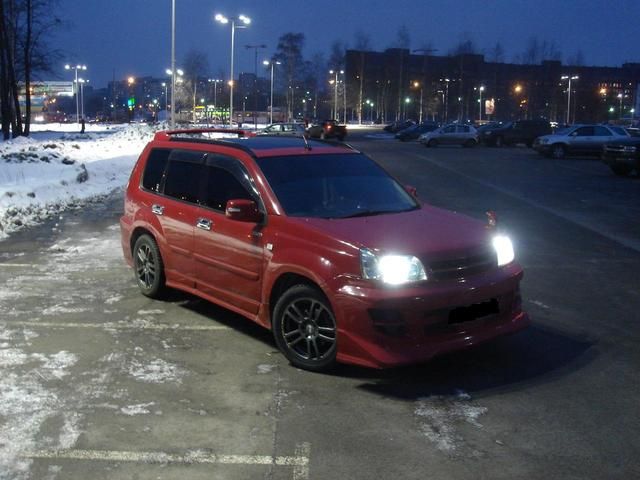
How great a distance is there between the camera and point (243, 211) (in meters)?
5.71

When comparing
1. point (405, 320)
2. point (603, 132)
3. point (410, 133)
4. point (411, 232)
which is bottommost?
point (405, 320)

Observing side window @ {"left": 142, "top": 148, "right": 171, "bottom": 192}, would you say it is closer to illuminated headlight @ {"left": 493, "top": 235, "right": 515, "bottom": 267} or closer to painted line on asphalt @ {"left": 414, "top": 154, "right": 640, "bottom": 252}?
illuminated headlight @ {"left": 493, "top": 235, "right": 515, "bottom": 267}

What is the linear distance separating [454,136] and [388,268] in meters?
41.7

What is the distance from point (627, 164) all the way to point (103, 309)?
67.2 ft

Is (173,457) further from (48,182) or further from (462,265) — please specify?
(48,182)

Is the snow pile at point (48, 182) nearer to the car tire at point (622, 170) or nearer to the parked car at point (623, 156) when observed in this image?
the parked car at point (623, 156)

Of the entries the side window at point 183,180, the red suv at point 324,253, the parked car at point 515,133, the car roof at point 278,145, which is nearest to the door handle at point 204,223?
the red suv at point 324,253

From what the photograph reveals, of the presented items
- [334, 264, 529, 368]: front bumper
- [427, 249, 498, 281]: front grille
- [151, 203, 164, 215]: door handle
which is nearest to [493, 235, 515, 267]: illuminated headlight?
[427, 249, 498, 281]: front grille

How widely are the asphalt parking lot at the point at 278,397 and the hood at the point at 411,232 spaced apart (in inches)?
38.1

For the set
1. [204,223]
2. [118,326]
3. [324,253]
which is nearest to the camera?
[324,253]

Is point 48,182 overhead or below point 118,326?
overhead

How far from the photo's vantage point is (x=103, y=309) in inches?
281

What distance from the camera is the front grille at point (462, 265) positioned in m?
5.03

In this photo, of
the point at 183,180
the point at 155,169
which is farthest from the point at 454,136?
the point at 183,180
